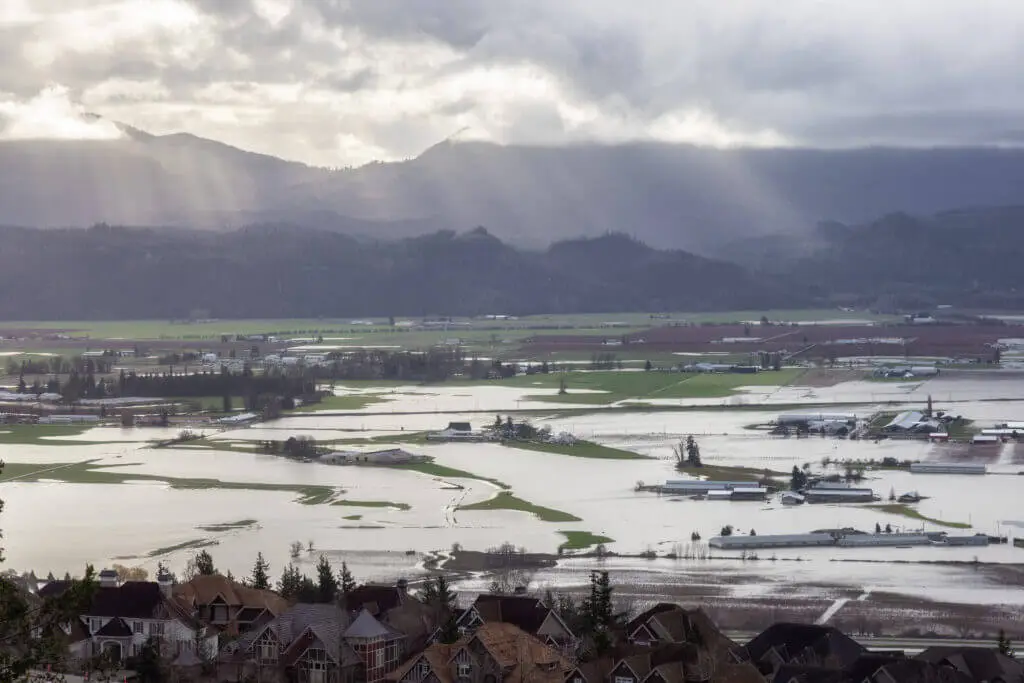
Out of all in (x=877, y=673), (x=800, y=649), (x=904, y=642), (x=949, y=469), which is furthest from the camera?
(x=949, y=469)

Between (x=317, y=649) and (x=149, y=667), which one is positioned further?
(x=317, y=649)

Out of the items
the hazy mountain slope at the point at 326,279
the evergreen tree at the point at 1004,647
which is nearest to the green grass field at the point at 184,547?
the evergreen tree at the point at 1004,647

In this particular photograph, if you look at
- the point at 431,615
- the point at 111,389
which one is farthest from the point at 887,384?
the point at 431,615

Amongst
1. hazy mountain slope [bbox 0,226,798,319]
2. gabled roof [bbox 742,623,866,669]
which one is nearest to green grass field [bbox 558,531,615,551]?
gabled roof [bbox 742,623,866,669]

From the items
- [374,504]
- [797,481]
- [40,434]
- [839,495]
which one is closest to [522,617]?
[374,504]

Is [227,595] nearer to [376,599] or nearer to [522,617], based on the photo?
[376,599]

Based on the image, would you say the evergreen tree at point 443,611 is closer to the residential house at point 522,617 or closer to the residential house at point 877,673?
the residential house at point 522,617
